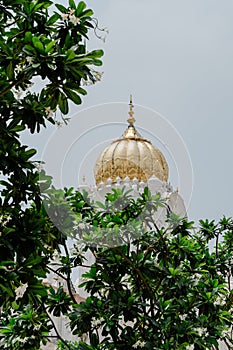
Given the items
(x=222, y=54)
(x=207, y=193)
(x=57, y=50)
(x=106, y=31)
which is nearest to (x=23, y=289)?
(x=57, y=50)

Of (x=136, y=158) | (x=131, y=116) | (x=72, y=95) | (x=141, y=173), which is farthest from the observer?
(x=136, y=158)

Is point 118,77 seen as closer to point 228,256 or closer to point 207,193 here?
point 207,193

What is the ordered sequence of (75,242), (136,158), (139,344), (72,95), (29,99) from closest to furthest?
(72,95) < (29,99) < (139,344) < (75,242) < (136,158)

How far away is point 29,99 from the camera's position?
2.56 m

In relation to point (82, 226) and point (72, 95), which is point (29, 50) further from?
point (82, 226)

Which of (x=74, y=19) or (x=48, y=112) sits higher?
(x=74, y=19)

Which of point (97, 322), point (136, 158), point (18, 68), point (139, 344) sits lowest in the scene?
point (139, 344)

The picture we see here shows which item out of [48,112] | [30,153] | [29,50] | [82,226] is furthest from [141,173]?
[29,50]

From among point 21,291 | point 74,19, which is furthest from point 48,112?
point 21,291

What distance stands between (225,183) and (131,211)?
702 millimetres

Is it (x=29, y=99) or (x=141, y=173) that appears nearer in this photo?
(x=29, y=99)

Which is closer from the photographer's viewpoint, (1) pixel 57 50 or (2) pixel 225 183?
(1) pixel 57 50

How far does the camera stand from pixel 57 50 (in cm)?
229

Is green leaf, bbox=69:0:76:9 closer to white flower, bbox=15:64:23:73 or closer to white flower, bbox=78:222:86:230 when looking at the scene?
white flower, bbox=15:64:23:73
